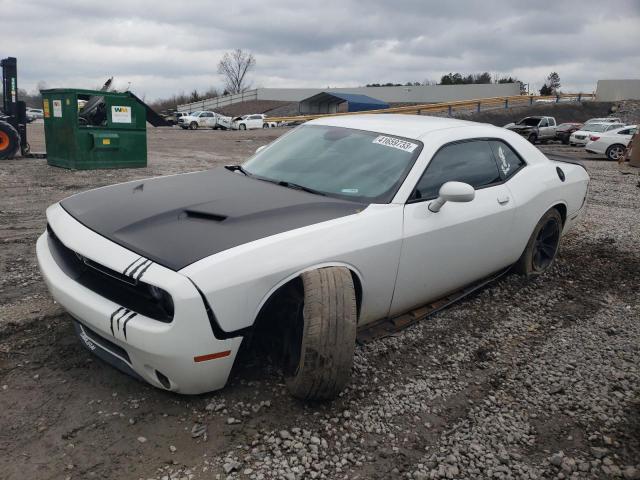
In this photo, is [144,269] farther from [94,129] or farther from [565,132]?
[565,132]

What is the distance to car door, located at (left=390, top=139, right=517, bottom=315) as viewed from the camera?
3201 millimetres

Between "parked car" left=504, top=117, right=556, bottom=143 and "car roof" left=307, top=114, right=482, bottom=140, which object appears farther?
"parked car" left=504, top=117, right=556, bottom=143

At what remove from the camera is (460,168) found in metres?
3.74

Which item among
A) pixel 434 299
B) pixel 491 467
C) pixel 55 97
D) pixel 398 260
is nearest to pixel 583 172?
pixel 434 299

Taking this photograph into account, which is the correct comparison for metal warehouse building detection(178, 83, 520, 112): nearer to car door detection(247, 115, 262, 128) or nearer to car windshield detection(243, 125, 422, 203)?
car door detection(247, 115, 262, 128)

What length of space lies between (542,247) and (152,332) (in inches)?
146

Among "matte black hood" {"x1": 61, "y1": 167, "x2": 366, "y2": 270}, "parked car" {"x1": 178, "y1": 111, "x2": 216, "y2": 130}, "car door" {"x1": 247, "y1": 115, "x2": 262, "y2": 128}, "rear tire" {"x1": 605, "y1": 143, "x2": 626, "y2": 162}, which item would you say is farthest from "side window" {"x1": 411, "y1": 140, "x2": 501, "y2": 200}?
"parked car" {"x1": 178, "y1": 111, "x2": 216, "y2": 130}

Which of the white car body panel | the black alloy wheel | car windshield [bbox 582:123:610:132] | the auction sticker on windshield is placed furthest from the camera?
car windshield [bbox 582:123:610:132]

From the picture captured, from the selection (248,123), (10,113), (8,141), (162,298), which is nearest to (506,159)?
(162,298)

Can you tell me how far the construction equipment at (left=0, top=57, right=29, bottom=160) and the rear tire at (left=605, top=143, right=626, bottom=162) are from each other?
1892 centimetres

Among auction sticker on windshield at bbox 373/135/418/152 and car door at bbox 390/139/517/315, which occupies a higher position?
auction sticker on windshield at bbox 373/135/418/152

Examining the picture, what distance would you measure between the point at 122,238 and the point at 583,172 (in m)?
4.37

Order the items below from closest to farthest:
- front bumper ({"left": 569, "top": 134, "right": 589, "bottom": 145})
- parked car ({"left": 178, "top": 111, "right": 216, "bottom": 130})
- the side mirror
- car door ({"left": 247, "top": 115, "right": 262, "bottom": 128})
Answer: the side mirror, front bumper ({"left": 569, "top": 134, "right": 589, "bottom": 145}), car door ({"left": 247, "top": 115, "right": 262, "bottom": 128}), parked car ({"left": 178, "top": 111, "right": 216, "bottom": 130})

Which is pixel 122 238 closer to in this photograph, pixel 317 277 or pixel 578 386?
pixel 317 277
